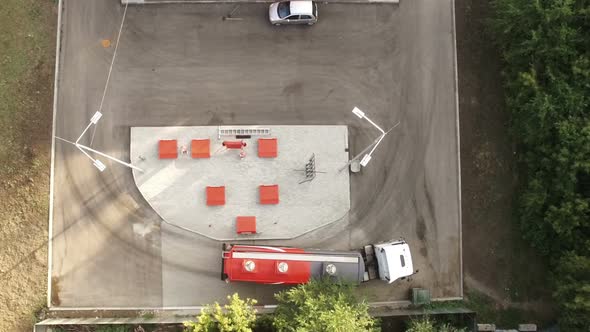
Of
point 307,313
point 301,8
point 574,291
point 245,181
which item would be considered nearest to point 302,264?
point 307,313

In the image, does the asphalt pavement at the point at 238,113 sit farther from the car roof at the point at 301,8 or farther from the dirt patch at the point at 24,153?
the car roof at the point at 301,8

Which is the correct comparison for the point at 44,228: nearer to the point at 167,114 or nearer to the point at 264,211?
the point at 167,114

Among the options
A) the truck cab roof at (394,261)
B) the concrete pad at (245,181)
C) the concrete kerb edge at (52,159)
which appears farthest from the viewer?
the concrete pad at (245,181)

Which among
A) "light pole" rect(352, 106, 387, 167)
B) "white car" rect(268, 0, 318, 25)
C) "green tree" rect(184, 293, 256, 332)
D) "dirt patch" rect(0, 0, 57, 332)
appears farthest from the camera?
"white car" rect(268, 0, 318, 25)

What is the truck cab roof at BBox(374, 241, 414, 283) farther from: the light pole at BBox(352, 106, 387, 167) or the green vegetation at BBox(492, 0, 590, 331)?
the green vegetation at BBox(492, 0, 590, 331)

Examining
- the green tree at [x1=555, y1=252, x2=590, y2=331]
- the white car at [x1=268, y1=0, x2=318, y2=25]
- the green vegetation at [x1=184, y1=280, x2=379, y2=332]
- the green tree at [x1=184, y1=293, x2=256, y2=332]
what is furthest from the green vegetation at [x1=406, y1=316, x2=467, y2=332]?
the white car at [x1=268, y1=0, x2=318, y2=25]

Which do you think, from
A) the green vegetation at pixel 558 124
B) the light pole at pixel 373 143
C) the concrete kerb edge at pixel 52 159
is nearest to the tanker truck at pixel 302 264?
the light pole at pixel 373 143

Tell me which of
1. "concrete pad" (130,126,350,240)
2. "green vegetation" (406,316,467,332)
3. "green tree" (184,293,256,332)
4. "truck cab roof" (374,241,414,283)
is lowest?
"green vegetation" (406,316,467,332)
